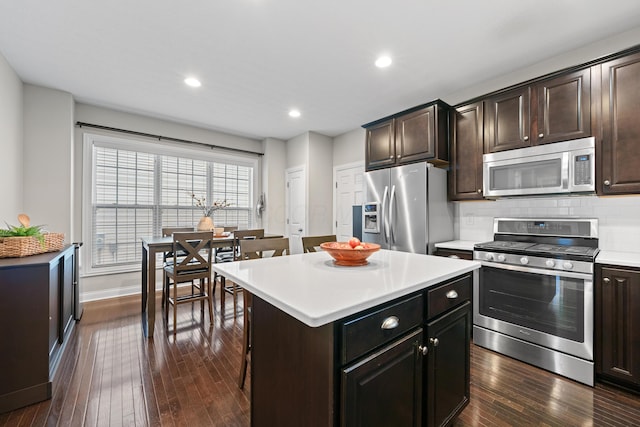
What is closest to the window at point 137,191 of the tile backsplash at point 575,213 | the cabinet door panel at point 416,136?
the cabinet door panel at point 416,136

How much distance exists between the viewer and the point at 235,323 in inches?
120

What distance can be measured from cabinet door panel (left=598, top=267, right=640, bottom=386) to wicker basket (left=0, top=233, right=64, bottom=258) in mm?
4098

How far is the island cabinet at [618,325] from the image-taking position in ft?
5.95

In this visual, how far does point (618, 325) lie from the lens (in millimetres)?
1871

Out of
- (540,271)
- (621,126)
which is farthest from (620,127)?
(540,271)

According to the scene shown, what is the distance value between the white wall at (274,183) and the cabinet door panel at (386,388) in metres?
4.46

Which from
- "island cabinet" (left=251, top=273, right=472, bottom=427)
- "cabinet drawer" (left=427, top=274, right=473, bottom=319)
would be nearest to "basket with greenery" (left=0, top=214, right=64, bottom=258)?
"island cabinet" (left=251, top=273, right=472, bottom=427)

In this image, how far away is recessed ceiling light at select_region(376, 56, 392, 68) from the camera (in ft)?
8.80

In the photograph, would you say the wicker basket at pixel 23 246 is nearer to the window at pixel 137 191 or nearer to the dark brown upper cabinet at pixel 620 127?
the window at pixel 137 191

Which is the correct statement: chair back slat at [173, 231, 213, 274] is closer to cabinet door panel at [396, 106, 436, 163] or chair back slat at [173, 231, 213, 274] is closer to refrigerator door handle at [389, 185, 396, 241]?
refrigerator door handle at [389, 185, 396, 241]

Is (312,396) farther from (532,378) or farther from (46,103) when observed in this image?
(46,103)

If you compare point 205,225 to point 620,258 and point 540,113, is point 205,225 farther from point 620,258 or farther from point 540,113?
point 620,258

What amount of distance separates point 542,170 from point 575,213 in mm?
507

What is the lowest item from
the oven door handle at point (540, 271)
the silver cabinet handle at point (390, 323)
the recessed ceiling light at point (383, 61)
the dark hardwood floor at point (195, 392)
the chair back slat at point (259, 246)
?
the dark hardwood floor at point (195, 392)
